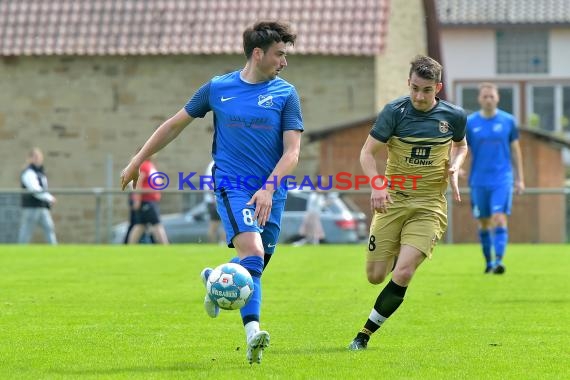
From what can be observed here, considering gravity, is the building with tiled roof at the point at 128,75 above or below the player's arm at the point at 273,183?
below

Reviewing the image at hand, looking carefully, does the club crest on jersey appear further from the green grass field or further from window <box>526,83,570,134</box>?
window <box>526,83,570,134</box>

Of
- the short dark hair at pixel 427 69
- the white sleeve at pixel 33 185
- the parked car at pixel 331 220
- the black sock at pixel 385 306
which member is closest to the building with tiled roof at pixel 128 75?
the parked car at pixel 331 220

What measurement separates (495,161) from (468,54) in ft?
109

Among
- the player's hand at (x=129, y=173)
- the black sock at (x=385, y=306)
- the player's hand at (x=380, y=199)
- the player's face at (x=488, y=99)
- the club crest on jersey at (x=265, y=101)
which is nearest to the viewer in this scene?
the club crest on jersey at (x=265, y=101)

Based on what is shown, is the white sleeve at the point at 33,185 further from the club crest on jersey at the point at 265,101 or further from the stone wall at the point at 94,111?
the club crest on jersey at the point at 265,101

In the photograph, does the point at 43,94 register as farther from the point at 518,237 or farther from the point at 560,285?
the point at 560,285

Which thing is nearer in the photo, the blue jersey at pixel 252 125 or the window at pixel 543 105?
the blue jersey at pixel 252 125

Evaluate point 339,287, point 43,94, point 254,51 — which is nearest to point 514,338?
point 254,51

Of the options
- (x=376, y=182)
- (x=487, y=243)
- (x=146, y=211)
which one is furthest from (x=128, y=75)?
(x=376, y=182)

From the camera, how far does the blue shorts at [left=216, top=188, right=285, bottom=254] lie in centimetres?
874

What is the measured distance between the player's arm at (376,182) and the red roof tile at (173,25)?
2371 centimetres

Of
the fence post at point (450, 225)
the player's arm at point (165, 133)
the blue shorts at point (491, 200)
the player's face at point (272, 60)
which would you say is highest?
the player's face at point (272, 60)

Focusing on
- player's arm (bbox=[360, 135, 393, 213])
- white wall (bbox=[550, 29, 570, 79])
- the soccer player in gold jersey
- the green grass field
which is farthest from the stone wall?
player's arm (bbox=[360, 135, 393, 213])

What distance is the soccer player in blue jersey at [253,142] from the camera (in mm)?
8727
